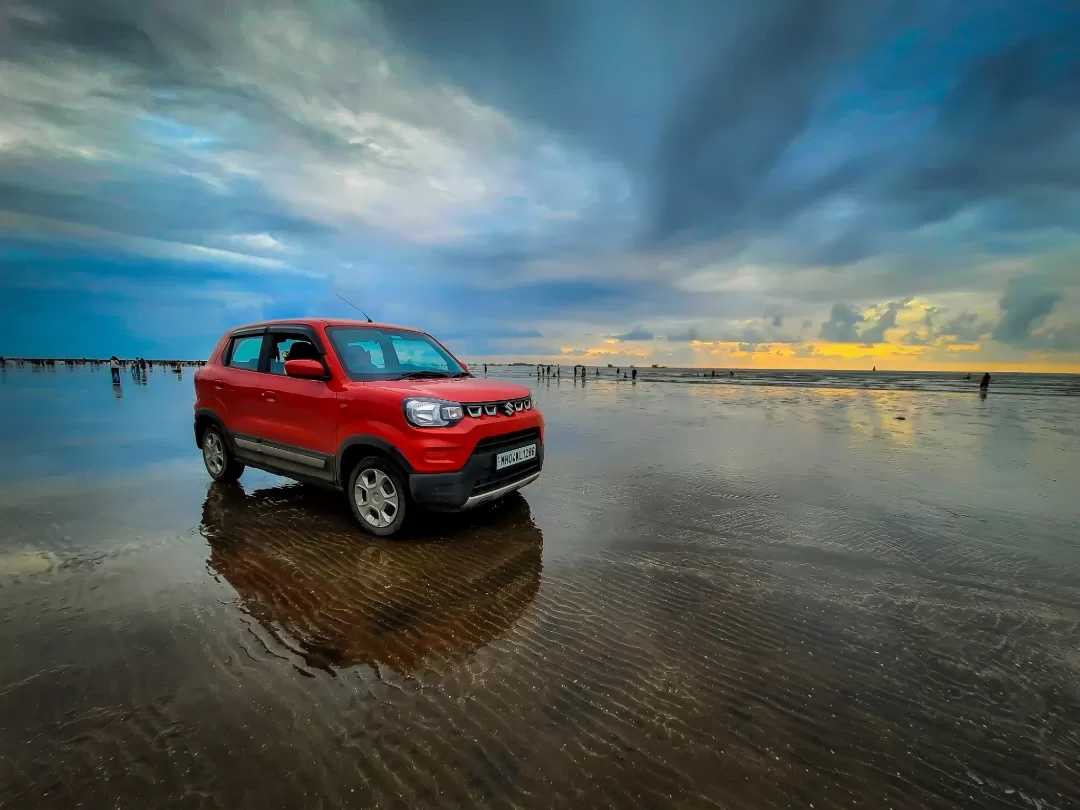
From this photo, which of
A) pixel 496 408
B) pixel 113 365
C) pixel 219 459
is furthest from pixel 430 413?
pixel 113 365

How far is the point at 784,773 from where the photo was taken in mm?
2105

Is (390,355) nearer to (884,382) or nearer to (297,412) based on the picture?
(297,412)

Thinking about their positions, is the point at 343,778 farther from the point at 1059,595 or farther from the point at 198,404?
the point at 198,404

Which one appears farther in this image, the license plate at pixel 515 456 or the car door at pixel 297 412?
the car door at pixel 297 412

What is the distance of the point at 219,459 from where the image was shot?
254 inches

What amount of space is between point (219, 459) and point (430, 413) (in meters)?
4.03

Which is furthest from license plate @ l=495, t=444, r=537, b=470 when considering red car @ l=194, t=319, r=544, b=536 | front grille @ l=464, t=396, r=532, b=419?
front grille @ l=464, t=396, r=532, b=419

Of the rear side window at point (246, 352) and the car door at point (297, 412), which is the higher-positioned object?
the rear side window at point (246, 352)

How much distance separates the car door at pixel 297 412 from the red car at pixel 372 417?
0.04 ft

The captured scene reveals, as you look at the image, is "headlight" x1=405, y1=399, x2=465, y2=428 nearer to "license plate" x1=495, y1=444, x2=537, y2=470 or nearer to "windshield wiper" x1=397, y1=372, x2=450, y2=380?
"license plate" x1=495, y1=444, x2=537, y2=470

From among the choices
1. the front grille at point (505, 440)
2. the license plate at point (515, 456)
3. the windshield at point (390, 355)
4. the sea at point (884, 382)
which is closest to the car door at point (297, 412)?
the windshield at point (390, 355)

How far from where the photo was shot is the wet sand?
2.06 meters

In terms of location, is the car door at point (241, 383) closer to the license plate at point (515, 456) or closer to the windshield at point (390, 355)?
the windshield at point (390, 355)

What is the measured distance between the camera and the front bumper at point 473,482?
4.37 meters
